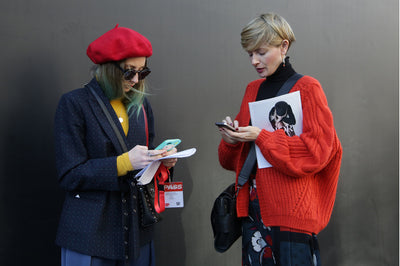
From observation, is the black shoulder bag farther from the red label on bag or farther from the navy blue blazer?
the navy blue blazer

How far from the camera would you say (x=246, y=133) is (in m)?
1.75

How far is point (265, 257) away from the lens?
175 centimetres

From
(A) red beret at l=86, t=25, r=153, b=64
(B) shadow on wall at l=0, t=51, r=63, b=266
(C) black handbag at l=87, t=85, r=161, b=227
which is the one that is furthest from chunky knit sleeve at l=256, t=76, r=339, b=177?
(B) shadow on wall at l=0, t=51, r=63, b=266

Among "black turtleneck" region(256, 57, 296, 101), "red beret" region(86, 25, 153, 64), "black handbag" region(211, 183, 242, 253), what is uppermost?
"red beret" region(86, 25, 153, 64)

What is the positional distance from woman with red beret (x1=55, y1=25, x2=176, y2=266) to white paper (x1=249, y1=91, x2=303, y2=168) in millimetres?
422

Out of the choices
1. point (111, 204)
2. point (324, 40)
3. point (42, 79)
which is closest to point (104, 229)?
point (111, 204)

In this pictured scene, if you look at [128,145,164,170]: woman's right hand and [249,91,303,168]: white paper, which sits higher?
[249,91,303,168]: white paper

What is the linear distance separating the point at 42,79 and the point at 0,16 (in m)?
0.42

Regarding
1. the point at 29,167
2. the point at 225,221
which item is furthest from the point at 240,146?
the point at 29,167

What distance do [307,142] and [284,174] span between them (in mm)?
183

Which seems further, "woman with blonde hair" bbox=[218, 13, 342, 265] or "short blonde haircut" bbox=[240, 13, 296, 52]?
"short blonde haircut" bbox=[240, 13, 296, 52]

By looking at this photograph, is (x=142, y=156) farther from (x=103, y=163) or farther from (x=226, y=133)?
(x=226, y=133)

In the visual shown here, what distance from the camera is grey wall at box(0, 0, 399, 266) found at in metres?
2.20

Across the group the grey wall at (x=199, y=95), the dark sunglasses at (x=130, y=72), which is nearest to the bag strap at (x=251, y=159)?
the dark sunglasses at (x=130, y=72)
